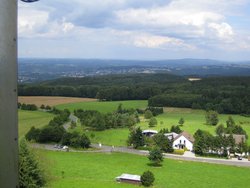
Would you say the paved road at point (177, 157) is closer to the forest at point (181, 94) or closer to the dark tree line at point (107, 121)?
the dark tree line at point (107, 121)

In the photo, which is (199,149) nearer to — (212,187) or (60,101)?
(212,187)

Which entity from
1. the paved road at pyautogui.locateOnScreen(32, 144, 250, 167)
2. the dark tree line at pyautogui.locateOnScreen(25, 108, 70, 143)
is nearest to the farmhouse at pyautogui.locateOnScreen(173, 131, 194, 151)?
the paved road at pyautogui.locateOnScreen(32, 144, 250, 167)

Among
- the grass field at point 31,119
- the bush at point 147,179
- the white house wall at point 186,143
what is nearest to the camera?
the bush at point 147,179

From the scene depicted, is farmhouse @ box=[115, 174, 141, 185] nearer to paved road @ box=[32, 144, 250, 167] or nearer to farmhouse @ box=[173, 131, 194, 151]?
paved road @ box=[32, 144, 250, 167]

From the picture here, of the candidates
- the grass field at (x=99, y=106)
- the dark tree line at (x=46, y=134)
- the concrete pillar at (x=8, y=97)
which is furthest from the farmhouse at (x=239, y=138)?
the concrete pillar at (x=8, y=97)

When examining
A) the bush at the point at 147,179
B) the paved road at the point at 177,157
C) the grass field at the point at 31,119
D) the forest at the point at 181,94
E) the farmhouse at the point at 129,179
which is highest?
the forest at the point at 181,94

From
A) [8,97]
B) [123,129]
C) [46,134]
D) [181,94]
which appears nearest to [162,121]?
[123,129]

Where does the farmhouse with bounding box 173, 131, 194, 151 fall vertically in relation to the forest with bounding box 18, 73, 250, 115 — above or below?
below
